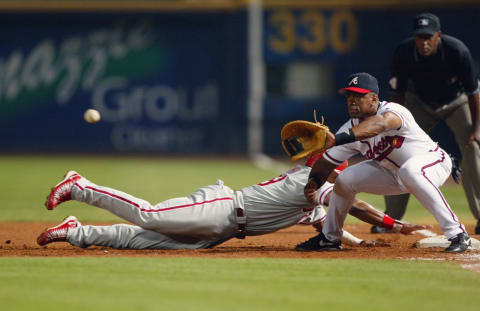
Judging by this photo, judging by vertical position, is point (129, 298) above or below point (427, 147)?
below

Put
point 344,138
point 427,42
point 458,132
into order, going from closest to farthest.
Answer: point 344,138 → point 427,42 → point 458,132

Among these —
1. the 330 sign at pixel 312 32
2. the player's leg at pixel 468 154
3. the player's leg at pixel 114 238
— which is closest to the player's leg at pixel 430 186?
the player's leg at pixel 114 238

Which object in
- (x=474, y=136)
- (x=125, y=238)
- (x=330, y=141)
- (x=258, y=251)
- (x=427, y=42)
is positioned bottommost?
(x=258, y=251)

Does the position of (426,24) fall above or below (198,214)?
above

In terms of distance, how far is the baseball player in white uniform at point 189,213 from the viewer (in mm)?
6672

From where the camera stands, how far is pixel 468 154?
8.77 meters

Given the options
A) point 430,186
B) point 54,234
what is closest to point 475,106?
point 430,186

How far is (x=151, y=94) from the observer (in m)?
26.0

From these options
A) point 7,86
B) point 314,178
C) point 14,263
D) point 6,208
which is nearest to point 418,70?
point 314,178

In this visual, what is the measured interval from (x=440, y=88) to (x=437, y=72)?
0.22m

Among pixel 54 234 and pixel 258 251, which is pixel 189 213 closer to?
pixel 258 251

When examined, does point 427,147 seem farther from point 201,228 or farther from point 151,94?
point 151,94

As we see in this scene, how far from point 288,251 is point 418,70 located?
2.49 metres

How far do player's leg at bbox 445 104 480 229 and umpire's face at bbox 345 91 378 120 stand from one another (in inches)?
92.4
